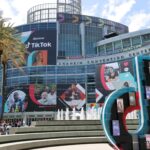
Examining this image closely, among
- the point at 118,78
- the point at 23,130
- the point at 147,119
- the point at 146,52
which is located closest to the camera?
the point at 147,119

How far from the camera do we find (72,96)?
95.0 m

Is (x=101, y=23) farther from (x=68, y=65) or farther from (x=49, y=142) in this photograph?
(x=49, y=142)

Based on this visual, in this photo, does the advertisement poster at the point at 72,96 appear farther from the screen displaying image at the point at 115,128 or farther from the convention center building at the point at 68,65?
the screen displaying image at the point at 115,128

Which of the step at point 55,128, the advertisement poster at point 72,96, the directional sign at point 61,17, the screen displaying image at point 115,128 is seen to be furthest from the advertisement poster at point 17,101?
the screen displaying image at point 115,128

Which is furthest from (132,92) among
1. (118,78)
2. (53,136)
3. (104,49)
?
(104,49)

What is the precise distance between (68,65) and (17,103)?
21.0 metres

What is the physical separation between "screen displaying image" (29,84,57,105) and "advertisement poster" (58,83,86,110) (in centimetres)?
226

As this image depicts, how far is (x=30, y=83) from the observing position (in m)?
98.2

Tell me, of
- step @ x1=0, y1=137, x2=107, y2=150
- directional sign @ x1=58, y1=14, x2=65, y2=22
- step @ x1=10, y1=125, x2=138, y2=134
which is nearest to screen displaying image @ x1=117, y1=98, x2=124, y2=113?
step @ x1=0, y1=137, x2=107, y2=150

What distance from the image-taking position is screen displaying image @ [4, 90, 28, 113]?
3716 inches

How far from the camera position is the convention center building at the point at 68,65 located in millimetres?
91294

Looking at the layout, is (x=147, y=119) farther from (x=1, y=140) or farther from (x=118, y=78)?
(x=118, y=78)

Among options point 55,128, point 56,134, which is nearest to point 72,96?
point 55,128

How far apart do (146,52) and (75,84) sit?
2456 cm
